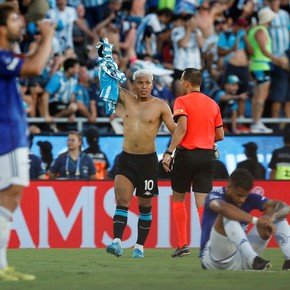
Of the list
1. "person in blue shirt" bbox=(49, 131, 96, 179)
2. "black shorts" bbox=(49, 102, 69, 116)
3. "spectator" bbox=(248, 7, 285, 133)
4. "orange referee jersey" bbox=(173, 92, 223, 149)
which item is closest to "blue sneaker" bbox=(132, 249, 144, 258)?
"orange referee jersey" bbox=(173, 92, 223, 149)

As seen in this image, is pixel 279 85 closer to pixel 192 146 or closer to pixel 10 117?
pixel 192 146

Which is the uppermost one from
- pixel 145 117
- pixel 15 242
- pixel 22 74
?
pixel 22 74

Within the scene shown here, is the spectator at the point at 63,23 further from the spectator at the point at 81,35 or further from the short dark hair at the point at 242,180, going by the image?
the short dark hair at the point at 242,180

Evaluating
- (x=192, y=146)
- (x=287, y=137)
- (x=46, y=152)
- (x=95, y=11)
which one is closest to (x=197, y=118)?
(x=192, y=146)

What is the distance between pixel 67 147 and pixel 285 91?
14.7ft

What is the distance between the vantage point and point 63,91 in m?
22.0

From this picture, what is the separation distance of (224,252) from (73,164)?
814cm

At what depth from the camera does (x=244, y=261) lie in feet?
37.9

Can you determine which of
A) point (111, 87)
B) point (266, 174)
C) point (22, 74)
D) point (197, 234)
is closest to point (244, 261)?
point (22, 74)

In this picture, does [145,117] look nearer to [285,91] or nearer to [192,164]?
[192,164]

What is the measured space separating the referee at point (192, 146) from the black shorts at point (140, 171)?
45cm

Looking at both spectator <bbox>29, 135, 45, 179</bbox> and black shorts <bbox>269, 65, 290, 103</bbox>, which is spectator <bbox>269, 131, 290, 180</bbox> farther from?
spectator <bbox>29, 135, 45, 179</bbox>

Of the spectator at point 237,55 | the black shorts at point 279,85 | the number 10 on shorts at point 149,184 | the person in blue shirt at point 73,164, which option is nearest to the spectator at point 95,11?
the spectator at point 237,55

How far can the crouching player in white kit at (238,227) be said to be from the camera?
11.4 m
